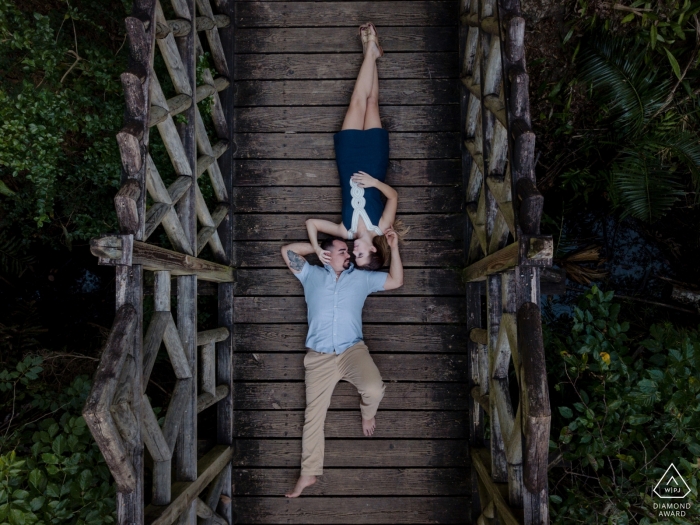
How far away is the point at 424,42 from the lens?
3.77 metres

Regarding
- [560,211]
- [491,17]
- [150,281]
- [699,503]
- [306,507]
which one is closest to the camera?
[699,503]

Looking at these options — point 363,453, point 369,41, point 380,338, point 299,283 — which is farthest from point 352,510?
point 369,41

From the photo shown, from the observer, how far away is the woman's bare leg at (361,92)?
3592 millimetres

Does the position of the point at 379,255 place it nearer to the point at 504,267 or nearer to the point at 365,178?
the point at 365,178

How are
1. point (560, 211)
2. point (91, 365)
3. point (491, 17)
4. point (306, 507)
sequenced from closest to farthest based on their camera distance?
point (491, 17) → point (306, 507) → point (91, 365) → point (560, 211)

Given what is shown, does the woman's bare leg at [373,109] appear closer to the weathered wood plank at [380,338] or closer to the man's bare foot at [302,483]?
the weathered wood plank at [380,338]

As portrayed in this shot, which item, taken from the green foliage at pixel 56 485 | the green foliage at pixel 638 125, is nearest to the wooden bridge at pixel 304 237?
the green foliage at pixel 56 485

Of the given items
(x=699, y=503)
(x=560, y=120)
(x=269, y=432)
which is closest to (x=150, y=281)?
(x=269, y=432)

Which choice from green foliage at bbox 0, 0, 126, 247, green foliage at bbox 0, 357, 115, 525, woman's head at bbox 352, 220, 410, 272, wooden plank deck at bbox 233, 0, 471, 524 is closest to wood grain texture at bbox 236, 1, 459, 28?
→ wooden plank deck at bbox 233, 0, 471, 524

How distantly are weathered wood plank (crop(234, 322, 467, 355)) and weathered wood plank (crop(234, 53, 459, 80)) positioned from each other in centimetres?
200

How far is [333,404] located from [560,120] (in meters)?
3.08

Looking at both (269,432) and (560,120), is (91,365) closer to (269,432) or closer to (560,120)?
(269,432)

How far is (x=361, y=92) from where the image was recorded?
11.9ft

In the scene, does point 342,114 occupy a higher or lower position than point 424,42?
lower
